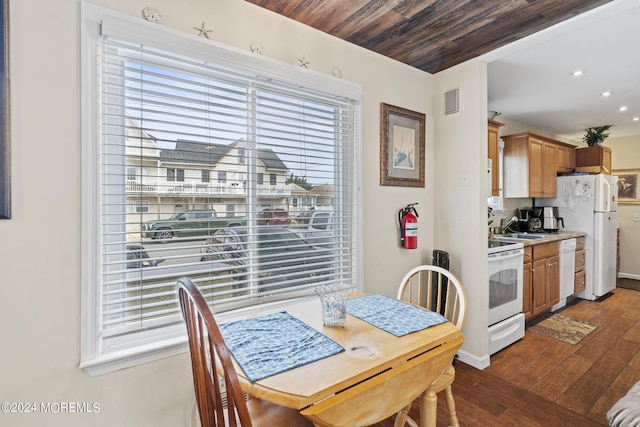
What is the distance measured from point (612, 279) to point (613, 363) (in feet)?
8.55

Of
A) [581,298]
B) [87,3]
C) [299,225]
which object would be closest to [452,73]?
[299,225]

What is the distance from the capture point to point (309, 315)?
5.19ft

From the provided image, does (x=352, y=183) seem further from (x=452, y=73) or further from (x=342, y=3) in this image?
(x=452, y=73)

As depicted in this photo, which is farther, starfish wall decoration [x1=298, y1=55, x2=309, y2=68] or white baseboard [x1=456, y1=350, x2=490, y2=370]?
white baseboard [x1=456, y1=350, x2=490, y2=370]

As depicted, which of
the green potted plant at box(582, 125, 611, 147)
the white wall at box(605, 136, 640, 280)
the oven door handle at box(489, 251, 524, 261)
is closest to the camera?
the oven door handle at box(489, 251, 524, 261)

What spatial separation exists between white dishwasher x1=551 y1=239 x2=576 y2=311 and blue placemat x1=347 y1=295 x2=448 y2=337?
3.28m

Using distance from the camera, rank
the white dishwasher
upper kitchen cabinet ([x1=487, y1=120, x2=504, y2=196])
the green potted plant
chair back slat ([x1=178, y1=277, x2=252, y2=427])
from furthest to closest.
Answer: the green potted plant
the white dishwasher
upper kitchen cabinet ([x1=487, y1=120, x2=504, y2=196])
chair back slat ([x1=178, y1=277, x2=252, y2=427])

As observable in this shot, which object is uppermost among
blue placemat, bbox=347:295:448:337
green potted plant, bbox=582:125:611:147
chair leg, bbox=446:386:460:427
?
green potted plant, bbox=582:125:611:147

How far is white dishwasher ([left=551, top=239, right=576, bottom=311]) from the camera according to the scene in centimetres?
384

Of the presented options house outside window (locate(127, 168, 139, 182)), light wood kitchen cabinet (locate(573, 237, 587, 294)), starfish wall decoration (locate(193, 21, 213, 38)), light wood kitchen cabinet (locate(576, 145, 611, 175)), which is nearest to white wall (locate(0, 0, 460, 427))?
starfish wall decoration (locate(193, 21, 213, 38))

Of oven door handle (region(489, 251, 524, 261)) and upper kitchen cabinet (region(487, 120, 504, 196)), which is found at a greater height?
upper kitchen cabinet (region(487, 120, 504, 196))

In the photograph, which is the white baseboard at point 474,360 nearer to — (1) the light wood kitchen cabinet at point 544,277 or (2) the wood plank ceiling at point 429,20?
(1) the light wood kitchen cabinet at point 544,277

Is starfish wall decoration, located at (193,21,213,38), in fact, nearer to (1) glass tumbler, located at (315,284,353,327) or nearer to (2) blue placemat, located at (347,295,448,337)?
(1) glass tumbler, located at (315,284,353,327)

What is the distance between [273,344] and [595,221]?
4.96 m
